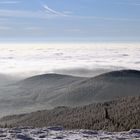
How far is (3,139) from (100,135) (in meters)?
23.8

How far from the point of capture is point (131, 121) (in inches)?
7416

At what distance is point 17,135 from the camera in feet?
383

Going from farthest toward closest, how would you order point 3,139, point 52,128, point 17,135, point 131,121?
point 131,121 → point 52,128 → point 17,135 → point 3,139

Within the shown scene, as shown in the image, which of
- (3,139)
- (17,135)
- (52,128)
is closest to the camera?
(3,139)

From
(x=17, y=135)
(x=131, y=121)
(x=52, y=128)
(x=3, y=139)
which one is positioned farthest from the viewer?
(x=131, y=121)

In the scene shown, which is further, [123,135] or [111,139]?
[123,135]

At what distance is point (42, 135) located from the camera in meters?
119

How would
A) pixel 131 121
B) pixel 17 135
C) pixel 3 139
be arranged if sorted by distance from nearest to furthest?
pixel 3 139 → pixel 17 135 → pixel 131 121

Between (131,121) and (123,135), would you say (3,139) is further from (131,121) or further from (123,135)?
(131,121)

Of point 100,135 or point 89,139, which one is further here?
point 100,135

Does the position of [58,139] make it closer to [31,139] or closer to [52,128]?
[31,139]

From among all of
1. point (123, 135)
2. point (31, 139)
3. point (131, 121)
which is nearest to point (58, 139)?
point (31, 139)

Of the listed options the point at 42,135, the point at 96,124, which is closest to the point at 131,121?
the point at 96,124

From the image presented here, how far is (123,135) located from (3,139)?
28.3 metres
